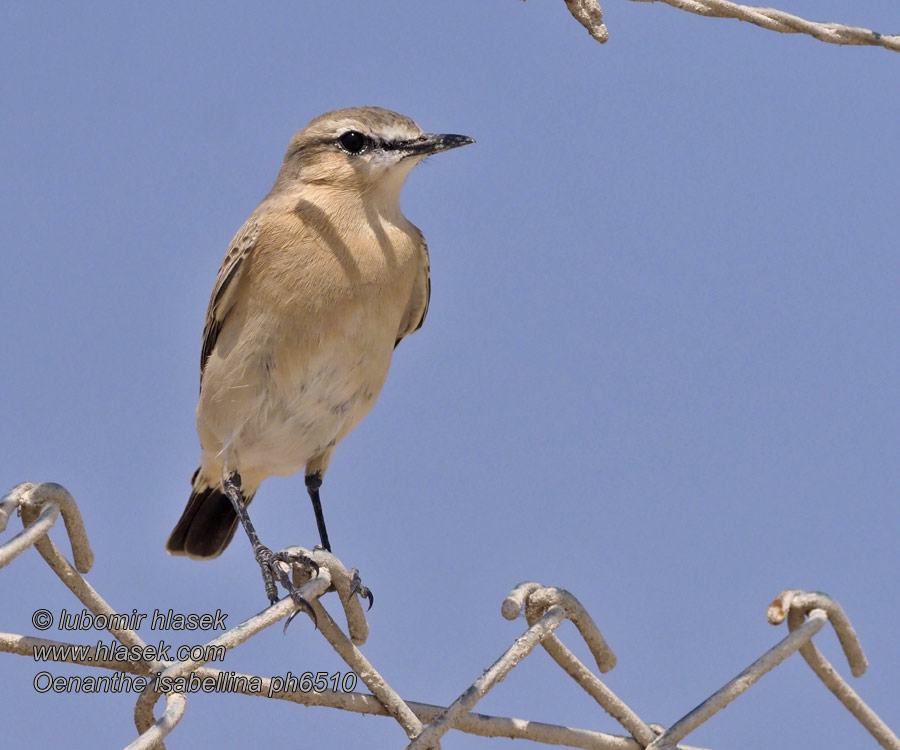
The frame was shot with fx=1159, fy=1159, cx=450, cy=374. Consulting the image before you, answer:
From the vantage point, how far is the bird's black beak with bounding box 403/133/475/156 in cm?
529

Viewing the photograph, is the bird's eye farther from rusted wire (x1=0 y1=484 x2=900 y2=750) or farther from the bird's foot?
rusted wire (x1=0 y1=484 x2=900 y2=750)

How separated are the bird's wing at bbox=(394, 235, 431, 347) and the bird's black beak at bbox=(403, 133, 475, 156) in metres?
0.42

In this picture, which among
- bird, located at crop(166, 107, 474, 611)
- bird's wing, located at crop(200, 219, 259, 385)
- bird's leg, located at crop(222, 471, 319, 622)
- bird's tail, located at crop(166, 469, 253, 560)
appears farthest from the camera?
bird's tail, located at crop(166, 469, 253, 560)

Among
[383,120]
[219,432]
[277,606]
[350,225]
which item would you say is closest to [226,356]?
[219,432]

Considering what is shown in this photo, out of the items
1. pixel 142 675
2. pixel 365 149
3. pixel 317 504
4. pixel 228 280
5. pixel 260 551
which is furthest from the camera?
pixel 317 504

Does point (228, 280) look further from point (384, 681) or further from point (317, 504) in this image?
point (384, 681)

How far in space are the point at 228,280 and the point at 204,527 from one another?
57.2 inches

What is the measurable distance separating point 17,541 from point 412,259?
3.19 m

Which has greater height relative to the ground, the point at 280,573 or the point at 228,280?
the point at 228,280

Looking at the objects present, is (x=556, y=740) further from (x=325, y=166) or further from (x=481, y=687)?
(x=325, y=166)

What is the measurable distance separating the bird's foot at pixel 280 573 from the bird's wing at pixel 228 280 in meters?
1.06

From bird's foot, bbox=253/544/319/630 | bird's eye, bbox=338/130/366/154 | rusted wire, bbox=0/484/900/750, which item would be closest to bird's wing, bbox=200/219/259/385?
bird's eye, bbox=338/130/366/154

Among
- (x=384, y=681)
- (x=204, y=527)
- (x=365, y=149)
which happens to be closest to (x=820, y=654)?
(x=384, y=681)

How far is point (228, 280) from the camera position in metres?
5.20
